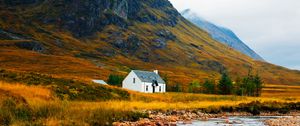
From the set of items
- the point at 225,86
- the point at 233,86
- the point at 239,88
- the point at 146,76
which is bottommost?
the point at 239,88

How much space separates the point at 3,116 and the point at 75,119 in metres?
4.80

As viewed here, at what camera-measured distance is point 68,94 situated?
182 feet

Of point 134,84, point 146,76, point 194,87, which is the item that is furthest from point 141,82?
point 194,87

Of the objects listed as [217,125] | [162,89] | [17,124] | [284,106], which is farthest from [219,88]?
[17,124]

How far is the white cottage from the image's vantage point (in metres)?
119

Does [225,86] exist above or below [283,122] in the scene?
above

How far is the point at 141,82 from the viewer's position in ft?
388

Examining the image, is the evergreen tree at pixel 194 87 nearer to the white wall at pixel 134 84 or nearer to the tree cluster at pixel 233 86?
the tree cluster at pixel 233 86

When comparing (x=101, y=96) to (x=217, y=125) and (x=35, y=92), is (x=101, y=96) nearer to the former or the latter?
(x=35, y=92)

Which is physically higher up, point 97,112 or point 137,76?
point 137,76

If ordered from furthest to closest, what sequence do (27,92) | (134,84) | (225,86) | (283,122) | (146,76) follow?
(225,86) < (146,76) < (134,84) < (283,122) < (27,92)

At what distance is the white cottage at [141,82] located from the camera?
119 m

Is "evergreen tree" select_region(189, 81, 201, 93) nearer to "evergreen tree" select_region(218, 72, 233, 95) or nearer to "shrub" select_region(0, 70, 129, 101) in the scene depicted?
"evergreen tree" select_region(218, 72, 233, 95)

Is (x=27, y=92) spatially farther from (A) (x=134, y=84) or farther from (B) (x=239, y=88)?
(B) (x=239, y=88)
